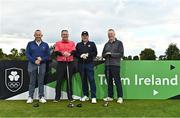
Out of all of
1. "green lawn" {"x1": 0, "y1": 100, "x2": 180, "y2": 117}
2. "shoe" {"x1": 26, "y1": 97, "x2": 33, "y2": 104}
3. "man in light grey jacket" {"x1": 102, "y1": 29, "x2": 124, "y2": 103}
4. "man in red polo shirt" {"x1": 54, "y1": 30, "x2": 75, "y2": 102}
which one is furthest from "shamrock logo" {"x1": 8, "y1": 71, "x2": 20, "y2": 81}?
"man in light grey jacket" {"x1": 102, "y1": 29, "x2": 124, "y2": 103}

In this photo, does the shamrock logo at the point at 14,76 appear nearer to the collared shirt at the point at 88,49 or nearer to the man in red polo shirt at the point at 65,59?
the man in red polo shirt at the point at 65,59

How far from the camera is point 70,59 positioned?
12.2 metres

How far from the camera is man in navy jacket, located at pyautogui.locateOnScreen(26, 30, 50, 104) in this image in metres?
12.2

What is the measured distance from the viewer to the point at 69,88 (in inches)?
484

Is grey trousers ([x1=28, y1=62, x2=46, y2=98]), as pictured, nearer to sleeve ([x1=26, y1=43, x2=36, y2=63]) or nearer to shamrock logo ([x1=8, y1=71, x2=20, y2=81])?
sleeve ([x1=26, y1=43, x2=36, y2=63])

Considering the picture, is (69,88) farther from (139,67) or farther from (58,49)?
(139,67)

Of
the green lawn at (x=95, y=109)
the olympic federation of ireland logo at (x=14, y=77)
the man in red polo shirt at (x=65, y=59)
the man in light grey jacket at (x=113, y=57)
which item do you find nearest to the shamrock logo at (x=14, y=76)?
the olympic federation of ireland logo at (x=14, y=77)

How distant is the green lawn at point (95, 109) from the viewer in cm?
1038

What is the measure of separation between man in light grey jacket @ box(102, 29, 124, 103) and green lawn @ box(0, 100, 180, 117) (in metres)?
0.53

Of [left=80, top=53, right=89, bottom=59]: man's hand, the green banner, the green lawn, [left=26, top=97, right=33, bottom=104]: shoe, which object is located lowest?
the green lawn

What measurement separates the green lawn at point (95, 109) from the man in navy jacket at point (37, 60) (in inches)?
18.5

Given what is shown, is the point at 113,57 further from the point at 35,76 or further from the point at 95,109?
the point at 35,76

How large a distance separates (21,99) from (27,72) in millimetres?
823

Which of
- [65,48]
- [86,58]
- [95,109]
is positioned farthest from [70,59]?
[95,109]
